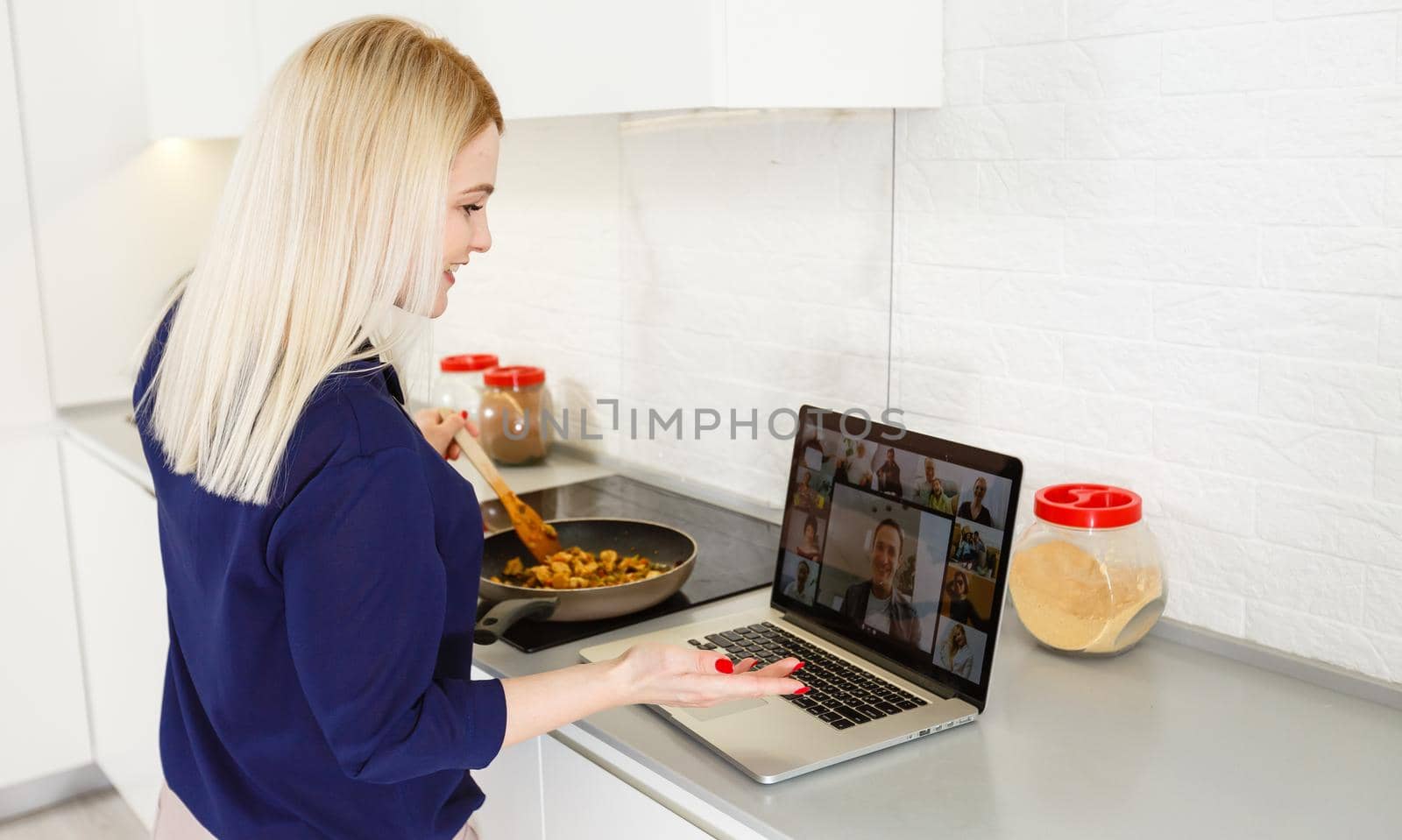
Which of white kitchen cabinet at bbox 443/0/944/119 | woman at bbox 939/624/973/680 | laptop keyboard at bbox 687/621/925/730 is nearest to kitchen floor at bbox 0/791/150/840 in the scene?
laptop keyboard at bbox 687/621/925/730

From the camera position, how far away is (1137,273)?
1418 mm

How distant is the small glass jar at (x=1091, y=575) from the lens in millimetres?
1354

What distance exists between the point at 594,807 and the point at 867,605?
0.36m

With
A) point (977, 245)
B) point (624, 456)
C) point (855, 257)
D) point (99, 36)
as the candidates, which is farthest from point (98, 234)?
point (977, 245)

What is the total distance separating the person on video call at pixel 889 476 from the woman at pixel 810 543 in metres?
0.12

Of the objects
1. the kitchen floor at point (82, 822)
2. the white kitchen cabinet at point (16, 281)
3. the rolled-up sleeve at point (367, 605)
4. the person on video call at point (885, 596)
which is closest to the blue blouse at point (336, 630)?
the rolled-up sleeve at point (367, 605)

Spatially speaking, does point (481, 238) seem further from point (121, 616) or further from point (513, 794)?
point (121, 616)

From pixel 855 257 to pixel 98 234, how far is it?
1731 mm

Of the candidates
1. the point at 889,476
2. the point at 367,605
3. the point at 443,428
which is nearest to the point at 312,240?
the point at 367,605

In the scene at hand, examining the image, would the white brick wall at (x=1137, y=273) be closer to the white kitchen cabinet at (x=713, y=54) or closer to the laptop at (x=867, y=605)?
the white kitchen cabinet at (x=713, y=54)

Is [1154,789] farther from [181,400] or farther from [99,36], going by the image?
[99,36]

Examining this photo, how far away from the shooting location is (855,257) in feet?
5.67

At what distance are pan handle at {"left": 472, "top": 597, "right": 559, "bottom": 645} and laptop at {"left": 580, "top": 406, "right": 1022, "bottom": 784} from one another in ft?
0.28

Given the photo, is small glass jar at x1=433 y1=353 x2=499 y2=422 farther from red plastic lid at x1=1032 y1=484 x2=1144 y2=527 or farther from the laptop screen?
red plastic lid at x1=1032 y1=484 x2=1144 y2=527
